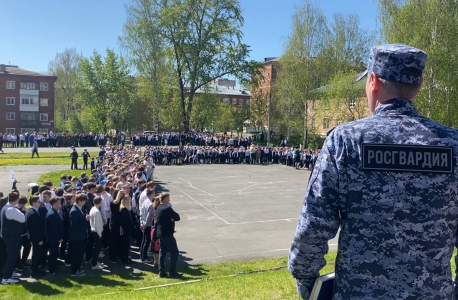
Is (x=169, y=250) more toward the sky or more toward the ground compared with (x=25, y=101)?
more toward the ground

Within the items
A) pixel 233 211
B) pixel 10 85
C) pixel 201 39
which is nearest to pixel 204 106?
pixel 201 39

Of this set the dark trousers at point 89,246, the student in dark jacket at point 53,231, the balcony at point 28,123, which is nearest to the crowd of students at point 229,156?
the dark trousers at point 89,246

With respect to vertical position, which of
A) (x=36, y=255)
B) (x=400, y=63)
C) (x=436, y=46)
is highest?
(x=436, y=46)

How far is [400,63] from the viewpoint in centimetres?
215

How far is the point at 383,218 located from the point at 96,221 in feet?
29.6

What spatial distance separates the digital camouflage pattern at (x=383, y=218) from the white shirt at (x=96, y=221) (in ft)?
28.4

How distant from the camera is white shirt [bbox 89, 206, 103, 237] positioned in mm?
9969

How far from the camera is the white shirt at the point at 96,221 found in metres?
9.97

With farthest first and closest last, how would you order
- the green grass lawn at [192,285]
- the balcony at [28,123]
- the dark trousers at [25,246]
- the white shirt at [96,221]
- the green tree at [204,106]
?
the balcony at [28,123] < the green tree at [204,106] < the white shirt at [96,221] < the dark trousers at [25,246] < the green grass lawn at [192,285]

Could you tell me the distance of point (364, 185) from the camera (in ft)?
6.95

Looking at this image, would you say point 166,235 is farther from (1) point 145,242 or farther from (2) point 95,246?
(2) point 95,246

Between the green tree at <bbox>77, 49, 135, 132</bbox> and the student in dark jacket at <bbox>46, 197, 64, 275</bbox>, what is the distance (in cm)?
5023

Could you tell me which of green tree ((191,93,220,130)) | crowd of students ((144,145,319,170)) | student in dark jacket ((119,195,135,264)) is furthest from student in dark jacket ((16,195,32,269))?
green tree ((191,93,220,130))

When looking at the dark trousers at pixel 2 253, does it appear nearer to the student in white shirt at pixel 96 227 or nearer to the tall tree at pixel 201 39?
the student in white shirt at pixel 96 227
